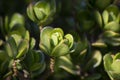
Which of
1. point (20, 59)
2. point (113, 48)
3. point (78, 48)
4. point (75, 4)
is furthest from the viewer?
point (75, 4)

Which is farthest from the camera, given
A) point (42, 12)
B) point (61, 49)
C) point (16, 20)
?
point (16, 20)

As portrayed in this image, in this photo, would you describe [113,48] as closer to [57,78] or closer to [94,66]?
[94,66]

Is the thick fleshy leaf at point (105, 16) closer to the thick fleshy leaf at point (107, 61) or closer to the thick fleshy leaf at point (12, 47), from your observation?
the thick fleshy leaf at point (107, 61)

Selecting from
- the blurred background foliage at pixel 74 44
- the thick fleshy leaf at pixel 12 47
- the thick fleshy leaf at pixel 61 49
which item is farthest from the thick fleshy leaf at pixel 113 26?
the thick fleshy leaf at pixel 12 47

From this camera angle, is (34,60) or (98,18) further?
(98,18)

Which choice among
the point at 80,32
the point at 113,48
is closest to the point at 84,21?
the point at 80,32

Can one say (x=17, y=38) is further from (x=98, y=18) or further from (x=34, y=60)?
(x=98, y=18)

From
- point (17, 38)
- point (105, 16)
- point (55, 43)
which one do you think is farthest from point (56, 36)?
point (105, 16)
